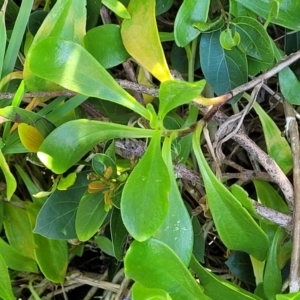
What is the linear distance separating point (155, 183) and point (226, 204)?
→ 0.10 metres

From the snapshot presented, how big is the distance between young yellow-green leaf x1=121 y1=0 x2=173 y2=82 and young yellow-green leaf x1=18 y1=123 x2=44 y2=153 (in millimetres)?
149

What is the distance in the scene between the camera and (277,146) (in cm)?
67

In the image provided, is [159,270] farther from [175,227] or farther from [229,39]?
[229,39]

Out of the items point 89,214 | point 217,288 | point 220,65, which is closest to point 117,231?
point 89,214

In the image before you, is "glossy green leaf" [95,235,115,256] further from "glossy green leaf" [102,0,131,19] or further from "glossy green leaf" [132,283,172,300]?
"glossy green leaf" [102,0,131,19]

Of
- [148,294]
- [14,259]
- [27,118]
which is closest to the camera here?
[148,294]

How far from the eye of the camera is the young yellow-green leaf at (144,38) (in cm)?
59

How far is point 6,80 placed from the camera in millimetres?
642

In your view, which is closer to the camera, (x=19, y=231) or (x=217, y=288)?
(x=217, y=288)

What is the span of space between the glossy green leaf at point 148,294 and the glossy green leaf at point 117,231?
14 cm

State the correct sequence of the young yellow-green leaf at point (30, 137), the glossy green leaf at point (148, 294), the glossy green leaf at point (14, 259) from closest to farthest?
the glossy green leaf at point (148, 294) < the young yellow-green leaf at point (30, 137) < the glossy green leaf at point (14, 259)

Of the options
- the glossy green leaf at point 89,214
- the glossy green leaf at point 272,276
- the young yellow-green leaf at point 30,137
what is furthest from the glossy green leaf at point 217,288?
the young yellow-green leaf at point 30,137

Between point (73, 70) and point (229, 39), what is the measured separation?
19 centimetres

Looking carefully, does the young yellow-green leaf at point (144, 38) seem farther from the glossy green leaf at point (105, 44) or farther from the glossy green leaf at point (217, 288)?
the glossy green leaf at point (217, 288)
